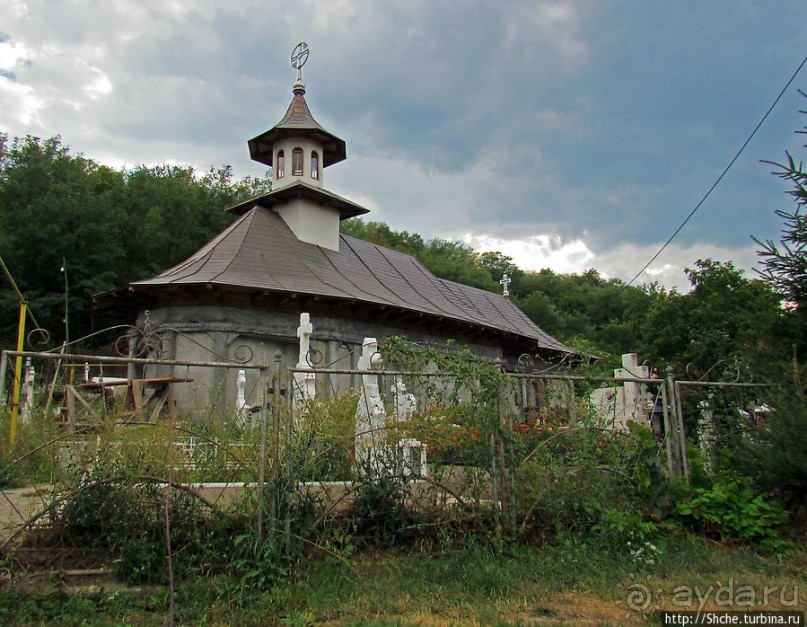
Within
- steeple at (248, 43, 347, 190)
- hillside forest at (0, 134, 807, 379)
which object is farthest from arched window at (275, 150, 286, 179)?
hillside forest at (0, 134, 807, 379)

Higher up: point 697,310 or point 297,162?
point 297,162

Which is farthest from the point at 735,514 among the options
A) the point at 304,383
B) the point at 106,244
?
the point at 106,244

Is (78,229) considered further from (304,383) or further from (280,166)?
(304,383)

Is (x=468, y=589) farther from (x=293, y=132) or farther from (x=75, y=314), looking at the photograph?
(x=75, y=314)

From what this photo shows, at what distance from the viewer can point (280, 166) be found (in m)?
20.1

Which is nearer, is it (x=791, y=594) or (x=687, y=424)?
(x=791, y=594)

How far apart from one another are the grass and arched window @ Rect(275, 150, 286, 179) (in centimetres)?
1619

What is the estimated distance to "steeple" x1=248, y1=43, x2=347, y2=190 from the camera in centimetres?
1975

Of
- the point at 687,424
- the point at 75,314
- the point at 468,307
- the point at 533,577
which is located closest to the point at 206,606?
the point at 533,577

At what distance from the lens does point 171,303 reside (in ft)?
49.7

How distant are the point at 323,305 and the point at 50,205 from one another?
1943 cm

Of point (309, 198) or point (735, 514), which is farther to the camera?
point (309, 198)

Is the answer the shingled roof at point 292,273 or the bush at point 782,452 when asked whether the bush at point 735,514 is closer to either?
the bush at point 782,452

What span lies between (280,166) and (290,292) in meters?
7.00
